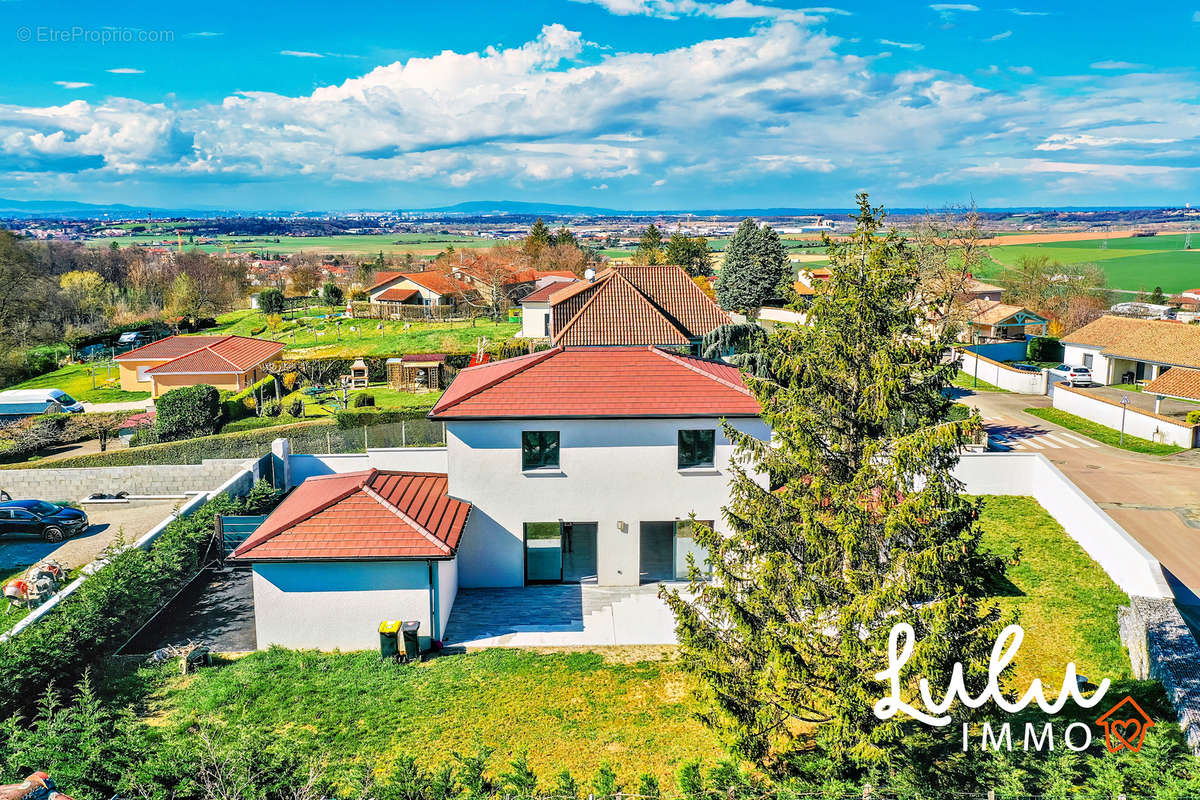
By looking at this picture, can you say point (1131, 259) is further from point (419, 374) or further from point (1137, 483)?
point (419, 374)

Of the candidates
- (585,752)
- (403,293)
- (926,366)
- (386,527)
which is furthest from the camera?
(403,293)

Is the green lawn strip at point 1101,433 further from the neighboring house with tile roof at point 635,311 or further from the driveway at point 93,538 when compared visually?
the driveway at point 93,538

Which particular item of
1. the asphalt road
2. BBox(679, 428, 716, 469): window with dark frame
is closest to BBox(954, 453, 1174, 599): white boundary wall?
the asphalt road

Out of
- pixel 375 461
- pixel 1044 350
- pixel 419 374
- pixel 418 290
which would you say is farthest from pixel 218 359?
pixel 1044 350

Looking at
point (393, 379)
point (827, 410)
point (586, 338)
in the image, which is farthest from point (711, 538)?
point (393, 379)

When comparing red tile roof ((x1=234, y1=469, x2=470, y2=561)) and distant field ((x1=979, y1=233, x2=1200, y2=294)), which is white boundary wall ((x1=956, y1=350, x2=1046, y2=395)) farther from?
distant field ((x1=979, y1=233, x2=1200, y2=294))

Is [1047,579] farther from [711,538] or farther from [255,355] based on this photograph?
[255,355]
